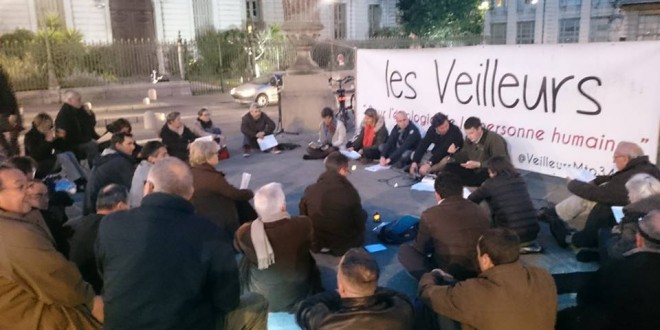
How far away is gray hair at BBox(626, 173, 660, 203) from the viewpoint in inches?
162

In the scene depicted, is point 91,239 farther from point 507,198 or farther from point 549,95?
point 549,95

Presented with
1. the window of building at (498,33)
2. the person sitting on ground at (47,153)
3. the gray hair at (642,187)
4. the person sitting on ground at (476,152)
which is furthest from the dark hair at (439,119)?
the window of building at (498,33)

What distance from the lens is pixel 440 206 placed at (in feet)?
13.3

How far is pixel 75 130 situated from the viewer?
8680 millimetres

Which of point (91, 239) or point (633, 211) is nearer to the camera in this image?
point (91, 239)

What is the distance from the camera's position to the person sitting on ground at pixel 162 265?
2.68 metres

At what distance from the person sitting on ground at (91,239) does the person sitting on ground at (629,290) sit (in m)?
3.14

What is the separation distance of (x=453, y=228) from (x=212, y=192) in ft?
7.63

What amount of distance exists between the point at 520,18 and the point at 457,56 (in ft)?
127

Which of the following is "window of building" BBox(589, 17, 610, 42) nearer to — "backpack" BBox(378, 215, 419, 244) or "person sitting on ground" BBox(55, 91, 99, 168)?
"person sitting on ground" BBox(55, 91, 99, 168)

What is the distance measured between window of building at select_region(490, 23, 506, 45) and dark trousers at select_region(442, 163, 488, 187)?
40.8 meters

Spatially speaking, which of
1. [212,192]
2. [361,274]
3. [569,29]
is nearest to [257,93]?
[212,192]

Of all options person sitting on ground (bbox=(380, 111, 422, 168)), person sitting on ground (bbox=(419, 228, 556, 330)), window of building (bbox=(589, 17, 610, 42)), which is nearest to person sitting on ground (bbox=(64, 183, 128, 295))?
person sitting on ground (bbox=(419, 228, 556, 330))

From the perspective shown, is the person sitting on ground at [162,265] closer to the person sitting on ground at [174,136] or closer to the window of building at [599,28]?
the person sitting on ground at [174,136]
